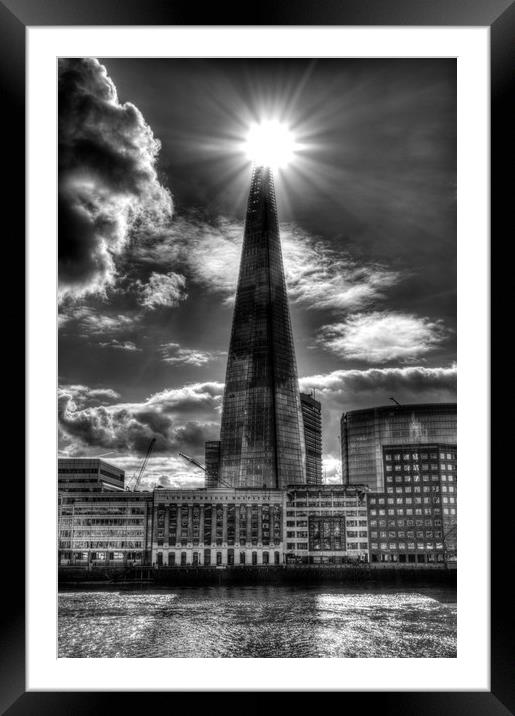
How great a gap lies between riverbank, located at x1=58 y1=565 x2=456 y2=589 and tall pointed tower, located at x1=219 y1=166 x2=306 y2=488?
11069mm

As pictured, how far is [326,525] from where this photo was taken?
23641 millimetres

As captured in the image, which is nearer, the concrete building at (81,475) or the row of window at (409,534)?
the row of window at (409,534)

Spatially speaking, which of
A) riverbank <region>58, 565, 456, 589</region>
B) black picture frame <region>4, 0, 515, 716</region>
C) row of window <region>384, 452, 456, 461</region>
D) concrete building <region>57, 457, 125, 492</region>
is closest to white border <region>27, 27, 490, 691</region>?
black picture frame <region>4, 0, 515, 716</region>

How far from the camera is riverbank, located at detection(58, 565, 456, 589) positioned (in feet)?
68.5

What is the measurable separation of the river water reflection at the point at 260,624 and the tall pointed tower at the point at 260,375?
50.3ft

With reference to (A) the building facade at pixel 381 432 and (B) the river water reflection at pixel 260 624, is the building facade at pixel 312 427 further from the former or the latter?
(B) the river water reflection at pixel 260 624

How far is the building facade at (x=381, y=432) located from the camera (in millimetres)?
32344

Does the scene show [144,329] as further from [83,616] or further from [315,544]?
[315,544]

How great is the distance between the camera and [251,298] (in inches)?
1299

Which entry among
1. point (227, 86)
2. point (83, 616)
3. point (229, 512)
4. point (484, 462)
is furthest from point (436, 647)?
point (229, 512)

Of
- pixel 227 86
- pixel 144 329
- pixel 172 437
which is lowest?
pixel 172 437

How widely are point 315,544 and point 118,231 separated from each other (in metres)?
14.2

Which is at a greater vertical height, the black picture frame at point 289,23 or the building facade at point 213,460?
the black picture frame at point 289,23

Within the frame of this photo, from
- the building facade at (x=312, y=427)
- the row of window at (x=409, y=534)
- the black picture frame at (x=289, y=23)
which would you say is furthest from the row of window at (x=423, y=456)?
the black picture frame at (x=289, y=23)
